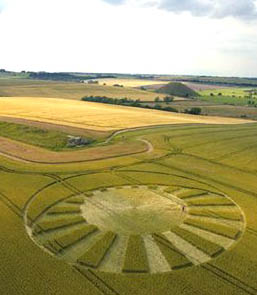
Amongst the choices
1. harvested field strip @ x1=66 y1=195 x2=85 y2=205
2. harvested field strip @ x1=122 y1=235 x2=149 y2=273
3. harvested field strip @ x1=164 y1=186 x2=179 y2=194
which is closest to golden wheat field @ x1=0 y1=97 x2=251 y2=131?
harvested field strip @ x1=164 y1=186 x2=179 y2=194

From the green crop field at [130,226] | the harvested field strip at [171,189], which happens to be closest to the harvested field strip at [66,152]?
the green crop field at [130,226]

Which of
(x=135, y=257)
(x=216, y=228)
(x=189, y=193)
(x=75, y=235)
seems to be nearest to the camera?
(x=135, y=257)

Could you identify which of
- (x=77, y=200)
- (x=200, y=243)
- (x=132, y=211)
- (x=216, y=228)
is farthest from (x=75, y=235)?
(x=216, y=228)

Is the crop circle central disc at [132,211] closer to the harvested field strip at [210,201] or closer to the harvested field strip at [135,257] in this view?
the harvested field strip at [135,257]

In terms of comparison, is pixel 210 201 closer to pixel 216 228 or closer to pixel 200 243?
pixel 216 228

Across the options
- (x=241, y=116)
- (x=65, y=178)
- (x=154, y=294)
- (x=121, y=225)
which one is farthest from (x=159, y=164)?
(x=241, y=116)
